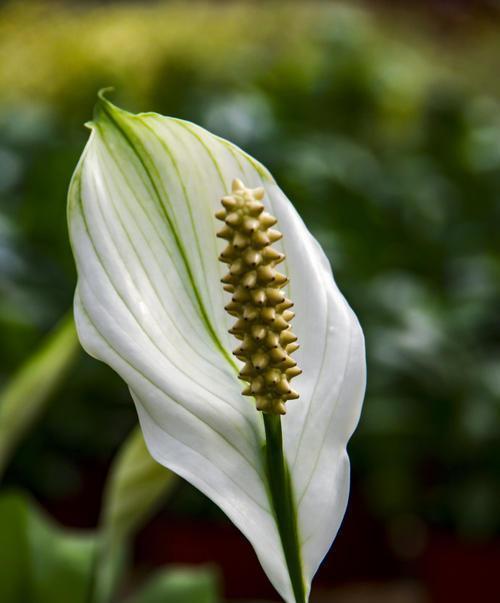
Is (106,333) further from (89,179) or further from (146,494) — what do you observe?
(146,494)

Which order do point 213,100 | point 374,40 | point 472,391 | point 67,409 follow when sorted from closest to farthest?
point 472,391
point 67,409
point 213,100
point 374,40

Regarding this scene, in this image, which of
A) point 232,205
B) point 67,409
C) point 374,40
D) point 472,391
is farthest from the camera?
point 374,40

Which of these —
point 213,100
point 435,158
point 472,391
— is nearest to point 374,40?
point 435,158

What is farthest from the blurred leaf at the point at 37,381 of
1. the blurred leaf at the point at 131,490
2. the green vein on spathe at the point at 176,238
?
the green vein on spathe at the point at 176,238

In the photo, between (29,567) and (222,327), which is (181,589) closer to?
(29,567)

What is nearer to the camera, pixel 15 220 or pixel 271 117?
pixel 15 220

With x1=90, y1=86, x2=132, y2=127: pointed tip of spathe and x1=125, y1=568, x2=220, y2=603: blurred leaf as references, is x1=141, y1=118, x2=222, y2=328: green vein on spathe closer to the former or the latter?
x1=90, y1=86, x2=132, y2=127: pointed tip of spathe

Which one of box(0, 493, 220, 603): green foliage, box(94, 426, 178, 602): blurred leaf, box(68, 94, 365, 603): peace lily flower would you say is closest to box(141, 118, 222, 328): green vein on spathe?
box(68, 94, 365, 603): peace lily flower

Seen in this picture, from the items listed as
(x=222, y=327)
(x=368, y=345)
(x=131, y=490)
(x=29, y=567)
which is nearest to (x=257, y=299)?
(x=222, y=327)
